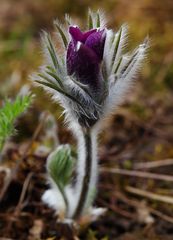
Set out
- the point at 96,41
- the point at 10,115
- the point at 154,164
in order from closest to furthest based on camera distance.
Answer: the point at 96,41 → the point at 10,115 → the point at 154,164

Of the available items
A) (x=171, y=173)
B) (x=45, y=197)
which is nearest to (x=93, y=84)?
(x=45, y=197)

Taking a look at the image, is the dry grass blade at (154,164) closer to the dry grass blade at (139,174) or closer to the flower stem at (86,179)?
the dry grass blade at (139,174)

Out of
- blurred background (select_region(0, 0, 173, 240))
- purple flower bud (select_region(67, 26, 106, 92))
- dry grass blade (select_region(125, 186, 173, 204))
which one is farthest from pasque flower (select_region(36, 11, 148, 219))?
dry grass blade (select_region(125, 186, 173, 204))

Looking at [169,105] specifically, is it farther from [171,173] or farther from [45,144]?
[45,144]

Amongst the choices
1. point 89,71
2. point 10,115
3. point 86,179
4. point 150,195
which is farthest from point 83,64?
point 150,195

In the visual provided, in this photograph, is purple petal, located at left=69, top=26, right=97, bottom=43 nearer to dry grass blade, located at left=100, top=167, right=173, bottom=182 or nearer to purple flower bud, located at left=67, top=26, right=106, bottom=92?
purple flower bud, located at left=67, top=26, right=106, bottom=92

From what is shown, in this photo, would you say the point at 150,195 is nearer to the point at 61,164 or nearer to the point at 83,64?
the point at 61,164
